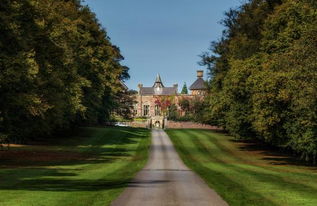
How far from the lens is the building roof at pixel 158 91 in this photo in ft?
600

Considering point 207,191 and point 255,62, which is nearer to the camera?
point 207,191

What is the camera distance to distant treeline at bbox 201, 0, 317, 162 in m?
32.8

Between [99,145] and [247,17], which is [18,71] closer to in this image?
[99,145]

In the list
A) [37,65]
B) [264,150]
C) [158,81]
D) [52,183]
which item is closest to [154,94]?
[158,81]

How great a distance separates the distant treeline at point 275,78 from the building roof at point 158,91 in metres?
112

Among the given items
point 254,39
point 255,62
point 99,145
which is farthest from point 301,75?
point 99,145

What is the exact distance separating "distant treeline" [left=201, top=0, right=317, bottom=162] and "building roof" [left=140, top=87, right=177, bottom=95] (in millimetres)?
111648

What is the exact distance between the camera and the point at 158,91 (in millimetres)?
186875

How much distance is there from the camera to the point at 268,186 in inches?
909

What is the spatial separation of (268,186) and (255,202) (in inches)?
233

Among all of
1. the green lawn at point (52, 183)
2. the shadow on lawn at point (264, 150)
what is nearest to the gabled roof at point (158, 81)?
the shadow on lawn at point (264, 150)

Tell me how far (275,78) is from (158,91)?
481 feet

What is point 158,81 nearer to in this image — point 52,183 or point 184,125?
point 184,125

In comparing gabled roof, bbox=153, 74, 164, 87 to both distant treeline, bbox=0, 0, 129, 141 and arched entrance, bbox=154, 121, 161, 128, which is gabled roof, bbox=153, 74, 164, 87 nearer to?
arched entrance, bbox=154, 121, 161, 128
